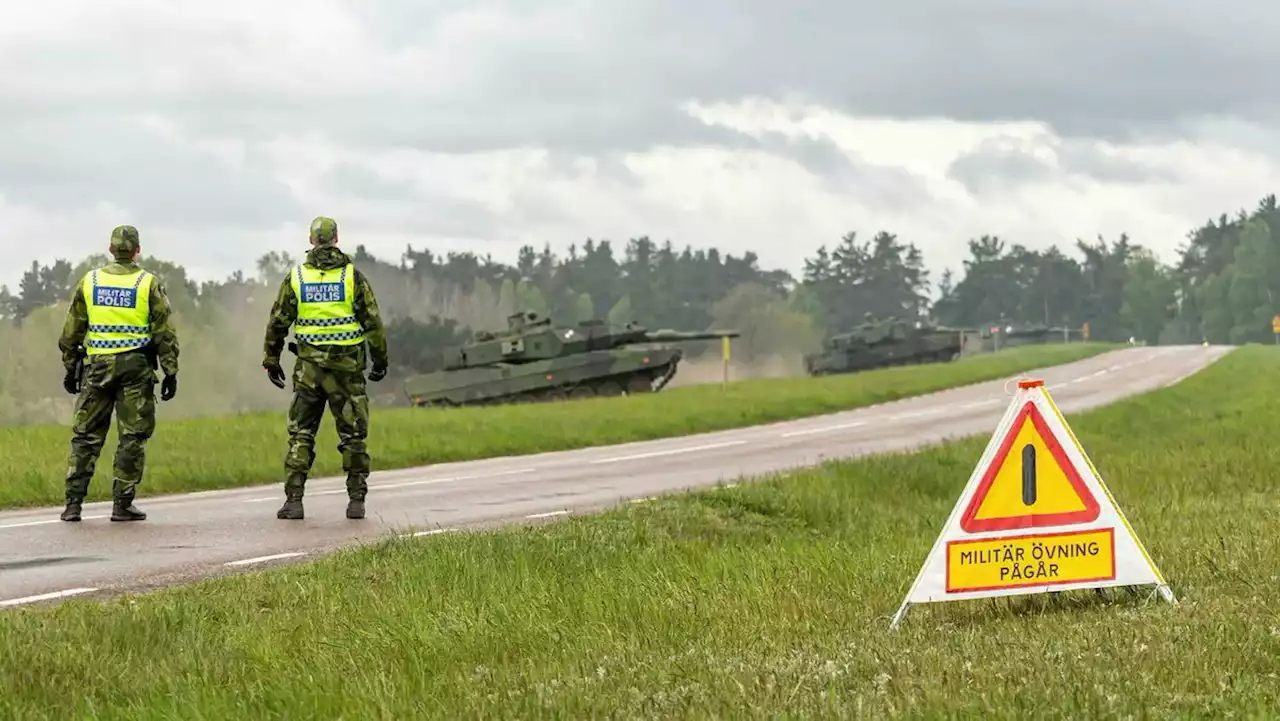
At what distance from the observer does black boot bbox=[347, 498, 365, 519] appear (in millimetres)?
11359

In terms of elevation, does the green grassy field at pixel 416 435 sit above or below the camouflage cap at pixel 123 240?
below

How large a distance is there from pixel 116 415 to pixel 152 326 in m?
0.72

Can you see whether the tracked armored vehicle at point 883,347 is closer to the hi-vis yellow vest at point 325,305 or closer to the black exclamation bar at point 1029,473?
the hi-vis yellow vest at point 325,305

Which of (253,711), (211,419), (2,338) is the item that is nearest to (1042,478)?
(253,711)

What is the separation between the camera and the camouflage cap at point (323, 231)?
35.7 ft

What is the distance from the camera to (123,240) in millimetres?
10781

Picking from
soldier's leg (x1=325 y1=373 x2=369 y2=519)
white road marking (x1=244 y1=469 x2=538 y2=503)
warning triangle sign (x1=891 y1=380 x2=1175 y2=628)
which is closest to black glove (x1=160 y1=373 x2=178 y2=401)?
soldier's leg (x1=325 y1=373 x2=369 y2=519)

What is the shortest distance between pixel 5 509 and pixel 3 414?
57.2m

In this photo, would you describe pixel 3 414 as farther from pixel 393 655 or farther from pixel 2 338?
pixel 393 655

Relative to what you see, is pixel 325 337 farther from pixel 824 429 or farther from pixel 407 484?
pixel 824 429

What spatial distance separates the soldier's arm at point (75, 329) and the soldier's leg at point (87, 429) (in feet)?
0.43

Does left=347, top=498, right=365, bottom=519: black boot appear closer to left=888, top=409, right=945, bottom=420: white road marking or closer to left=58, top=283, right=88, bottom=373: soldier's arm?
left=58, top=283, right=88, bottom=373: soldier's arm

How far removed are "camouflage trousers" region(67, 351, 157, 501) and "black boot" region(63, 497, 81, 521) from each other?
21 millimetres

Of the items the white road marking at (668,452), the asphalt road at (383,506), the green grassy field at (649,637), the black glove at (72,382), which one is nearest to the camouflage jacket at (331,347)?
the asphalt road at (383,506)
